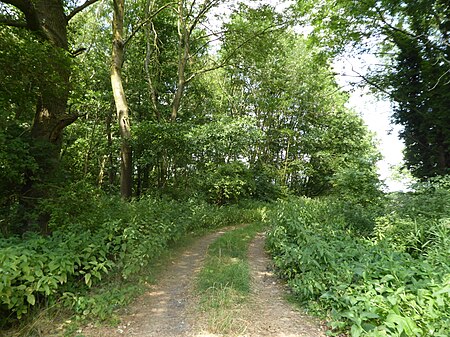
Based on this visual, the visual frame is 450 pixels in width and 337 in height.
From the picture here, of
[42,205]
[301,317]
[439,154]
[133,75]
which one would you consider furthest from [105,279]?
[133,75]

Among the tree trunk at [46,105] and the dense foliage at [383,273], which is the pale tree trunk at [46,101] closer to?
the tree trunk at [46,105]

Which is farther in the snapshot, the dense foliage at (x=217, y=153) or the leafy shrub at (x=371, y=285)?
the dense foliage at (x=217, y=153)

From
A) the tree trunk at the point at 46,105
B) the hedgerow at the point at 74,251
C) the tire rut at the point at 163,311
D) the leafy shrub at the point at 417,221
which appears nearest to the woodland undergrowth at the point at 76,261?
the hedgerow at the point at 74,251

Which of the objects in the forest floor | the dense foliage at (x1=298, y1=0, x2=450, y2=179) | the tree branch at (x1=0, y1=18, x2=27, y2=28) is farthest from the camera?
the dense foliage at (x1=298, y1=0, x2=450, y2=179)

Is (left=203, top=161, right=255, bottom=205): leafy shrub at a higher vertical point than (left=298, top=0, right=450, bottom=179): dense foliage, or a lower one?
lower

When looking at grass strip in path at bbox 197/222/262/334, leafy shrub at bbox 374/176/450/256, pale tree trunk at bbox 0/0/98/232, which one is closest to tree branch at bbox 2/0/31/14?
pale tree trunk at bbox 0/0/98/232

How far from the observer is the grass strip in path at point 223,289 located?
10.2ft

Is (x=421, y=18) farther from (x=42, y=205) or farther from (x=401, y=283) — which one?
(x=42, y=205)

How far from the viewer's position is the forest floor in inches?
121

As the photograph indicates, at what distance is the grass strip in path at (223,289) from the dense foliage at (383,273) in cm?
85

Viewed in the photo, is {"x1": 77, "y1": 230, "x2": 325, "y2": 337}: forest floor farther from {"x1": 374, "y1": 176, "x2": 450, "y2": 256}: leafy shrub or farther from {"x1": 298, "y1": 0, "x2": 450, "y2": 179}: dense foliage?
{"x1": 298, "y1": 0, "x2": 450, "y2": 179}: dense foliage

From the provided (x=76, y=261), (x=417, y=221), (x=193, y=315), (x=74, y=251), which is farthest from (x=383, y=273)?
(x=74, y=251)

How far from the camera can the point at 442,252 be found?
3.55 metres

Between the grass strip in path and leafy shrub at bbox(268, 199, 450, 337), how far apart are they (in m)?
0.87
